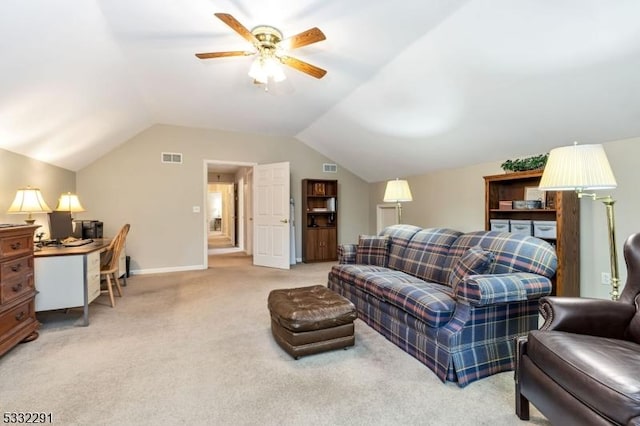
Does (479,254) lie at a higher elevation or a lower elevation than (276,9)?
lower

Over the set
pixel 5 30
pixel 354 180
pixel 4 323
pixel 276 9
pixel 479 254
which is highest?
pixel 276 9

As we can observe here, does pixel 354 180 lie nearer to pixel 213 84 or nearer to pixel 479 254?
pixel 213 84

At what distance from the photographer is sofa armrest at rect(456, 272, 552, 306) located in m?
1.94

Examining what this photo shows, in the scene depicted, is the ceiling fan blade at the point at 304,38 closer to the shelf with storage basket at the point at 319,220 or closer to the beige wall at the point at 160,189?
the beige wall at the point at 160,189

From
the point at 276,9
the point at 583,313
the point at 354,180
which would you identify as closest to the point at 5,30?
the point at 276,9

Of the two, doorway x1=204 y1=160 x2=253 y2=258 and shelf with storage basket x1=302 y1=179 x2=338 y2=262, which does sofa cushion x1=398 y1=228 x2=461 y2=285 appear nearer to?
shelf with storage basket x1=302 y1=179 x2=338 y2=262

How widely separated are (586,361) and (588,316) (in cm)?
46

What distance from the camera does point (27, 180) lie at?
347 centimetres

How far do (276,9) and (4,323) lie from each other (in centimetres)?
311

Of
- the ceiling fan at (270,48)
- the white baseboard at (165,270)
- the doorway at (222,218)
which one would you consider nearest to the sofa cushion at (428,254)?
the ceiling fan at (270,48)

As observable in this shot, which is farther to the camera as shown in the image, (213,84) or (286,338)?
(213,84)

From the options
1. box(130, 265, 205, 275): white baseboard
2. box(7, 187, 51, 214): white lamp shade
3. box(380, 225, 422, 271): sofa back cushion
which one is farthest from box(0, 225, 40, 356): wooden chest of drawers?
box(380, 225, 422, 271): sofa back cushion

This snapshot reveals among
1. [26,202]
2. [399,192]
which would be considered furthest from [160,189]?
[399,192]

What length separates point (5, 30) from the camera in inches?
76.5
